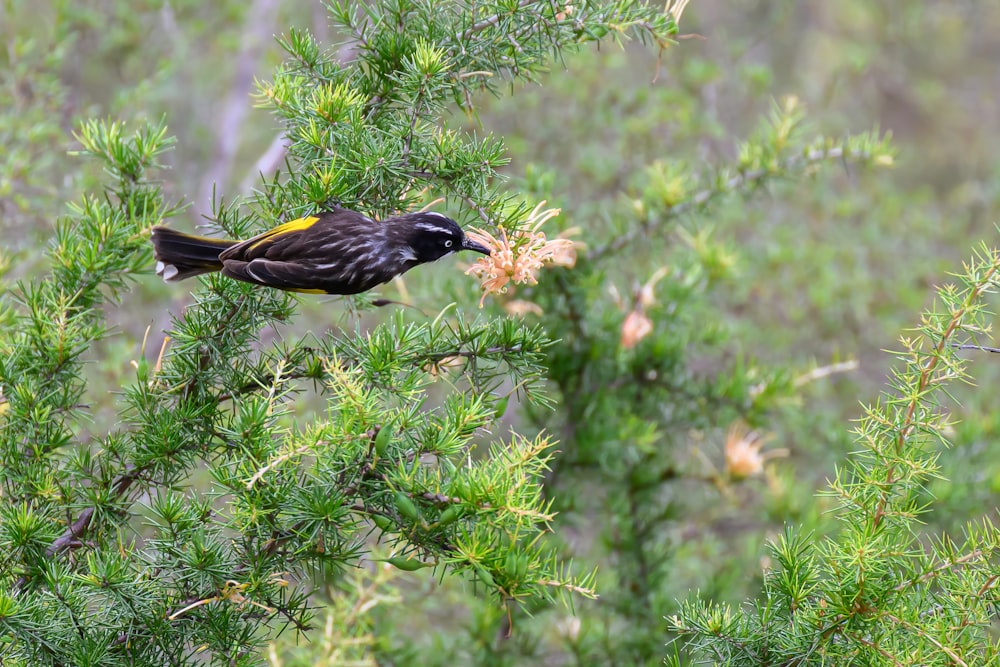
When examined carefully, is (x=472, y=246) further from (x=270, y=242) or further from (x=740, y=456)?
(x=740, y=456)

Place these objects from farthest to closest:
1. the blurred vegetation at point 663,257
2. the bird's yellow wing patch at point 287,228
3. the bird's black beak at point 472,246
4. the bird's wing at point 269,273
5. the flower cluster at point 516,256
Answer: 1. the blurred vegetation at point 663,257
2. the bird's black beak at point 472,246
3. the bird's yellow wing patch at point 287,228
4. the bird's wing at point 269,273
5. the flower cluster at point 516,256

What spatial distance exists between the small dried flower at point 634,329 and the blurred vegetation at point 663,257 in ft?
0.33

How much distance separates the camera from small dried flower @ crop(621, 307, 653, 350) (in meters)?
3.01

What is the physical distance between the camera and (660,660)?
2799 mm

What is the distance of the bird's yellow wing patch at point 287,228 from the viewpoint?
2.25 meters

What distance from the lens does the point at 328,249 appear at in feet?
7.84

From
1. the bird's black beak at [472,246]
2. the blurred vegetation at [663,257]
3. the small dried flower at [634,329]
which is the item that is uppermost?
the bird's black beak at [472,246]

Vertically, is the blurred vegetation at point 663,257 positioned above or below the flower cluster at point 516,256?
below

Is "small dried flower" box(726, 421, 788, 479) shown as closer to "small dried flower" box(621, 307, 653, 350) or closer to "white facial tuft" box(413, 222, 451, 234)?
"small dried flower" box(621, 307, 653, 350)

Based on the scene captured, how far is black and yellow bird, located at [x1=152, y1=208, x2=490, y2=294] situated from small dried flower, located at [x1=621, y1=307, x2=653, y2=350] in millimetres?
792

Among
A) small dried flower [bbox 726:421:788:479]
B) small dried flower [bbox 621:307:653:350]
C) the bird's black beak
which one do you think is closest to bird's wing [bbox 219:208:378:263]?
the bird's black beak

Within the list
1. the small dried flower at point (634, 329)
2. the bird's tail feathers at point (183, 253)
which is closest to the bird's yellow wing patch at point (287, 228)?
the bird's tail feathers at point (183, 253)

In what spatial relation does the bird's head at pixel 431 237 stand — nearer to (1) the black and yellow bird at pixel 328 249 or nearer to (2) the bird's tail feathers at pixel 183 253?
(1) the black and yellow bird at pixel 328 249

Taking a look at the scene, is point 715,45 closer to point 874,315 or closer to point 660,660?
point 874,315
